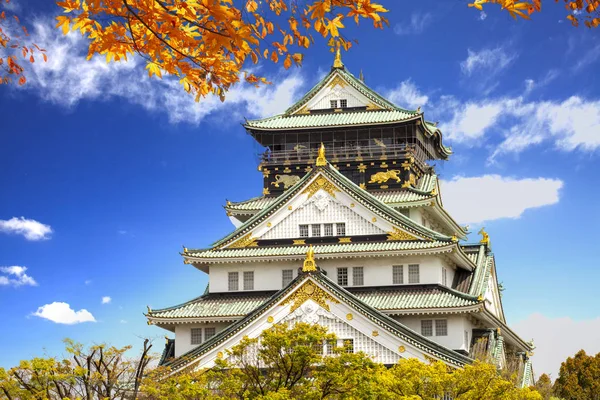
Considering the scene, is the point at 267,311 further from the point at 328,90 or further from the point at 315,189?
the point at 328,90

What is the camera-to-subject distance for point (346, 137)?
179 ft

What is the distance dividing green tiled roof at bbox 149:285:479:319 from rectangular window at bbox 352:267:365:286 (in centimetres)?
54

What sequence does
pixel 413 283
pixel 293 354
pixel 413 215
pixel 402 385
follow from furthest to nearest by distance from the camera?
pixel 413 215 < pixel 413 283 < pixel 402 385 < pixel 293 354

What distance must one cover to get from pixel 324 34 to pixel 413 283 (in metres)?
32.3

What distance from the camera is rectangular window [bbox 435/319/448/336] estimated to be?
42281mm

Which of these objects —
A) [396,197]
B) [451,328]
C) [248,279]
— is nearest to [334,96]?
[396,197]

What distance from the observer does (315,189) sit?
46344mm

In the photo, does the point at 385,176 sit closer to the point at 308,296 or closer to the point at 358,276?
the point at 358,276

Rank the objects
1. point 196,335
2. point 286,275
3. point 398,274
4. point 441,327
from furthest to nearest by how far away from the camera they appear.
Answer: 1. point 286,275
2. point 196,335
3. point 398,274
4. point 441,327

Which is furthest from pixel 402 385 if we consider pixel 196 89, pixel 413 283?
pixel 196 89

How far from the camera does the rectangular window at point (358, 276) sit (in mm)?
44781

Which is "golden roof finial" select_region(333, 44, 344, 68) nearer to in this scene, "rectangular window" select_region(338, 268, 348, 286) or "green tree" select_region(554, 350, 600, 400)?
"rectangular window" select_region(338, 268, 348, 286)

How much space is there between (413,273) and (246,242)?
935 cm

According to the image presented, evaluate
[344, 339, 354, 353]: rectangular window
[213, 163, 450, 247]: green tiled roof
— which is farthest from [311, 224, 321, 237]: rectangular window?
[344, 339, 354, 353]: rectangular window
